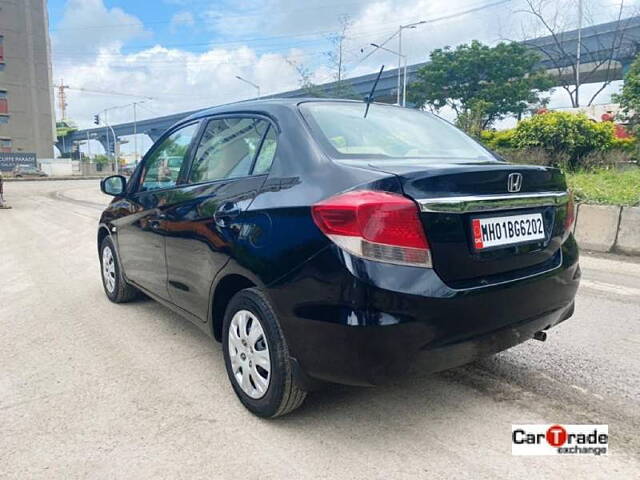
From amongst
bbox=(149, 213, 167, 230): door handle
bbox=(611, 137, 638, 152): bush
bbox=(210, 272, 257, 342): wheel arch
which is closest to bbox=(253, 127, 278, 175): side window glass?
bbox=(210, 272, 257, 342): wheel arch

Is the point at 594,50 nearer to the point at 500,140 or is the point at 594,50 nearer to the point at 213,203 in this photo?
the point at 500,140

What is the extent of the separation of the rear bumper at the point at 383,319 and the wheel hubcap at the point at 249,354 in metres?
0.25

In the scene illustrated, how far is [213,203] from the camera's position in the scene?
2.88 meters

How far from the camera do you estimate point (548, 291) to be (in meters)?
2.53

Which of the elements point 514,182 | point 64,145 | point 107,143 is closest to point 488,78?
point 514,182

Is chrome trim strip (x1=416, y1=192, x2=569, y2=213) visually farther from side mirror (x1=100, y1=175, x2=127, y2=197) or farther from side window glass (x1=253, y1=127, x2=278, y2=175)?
side mirror (x1=100, y1=175, x2=127, y2=197)

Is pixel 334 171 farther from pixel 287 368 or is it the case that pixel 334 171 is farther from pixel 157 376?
pixel 157 376

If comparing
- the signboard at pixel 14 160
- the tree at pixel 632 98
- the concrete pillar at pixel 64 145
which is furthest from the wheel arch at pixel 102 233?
the concrete pillar at pixel 64 145

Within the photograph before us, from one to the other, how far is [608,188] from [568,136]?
118 inches

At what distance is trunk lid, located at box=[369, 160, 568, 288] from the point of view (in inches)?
83.8

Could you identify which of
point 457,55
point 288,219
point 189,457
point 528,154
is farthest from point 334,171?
point 457,55

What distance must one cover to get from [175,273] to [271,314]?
121 cm

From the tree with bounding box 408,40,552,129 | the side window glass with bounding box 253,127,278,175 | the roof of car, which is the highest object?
the tree with bounding box 408,40,552,129

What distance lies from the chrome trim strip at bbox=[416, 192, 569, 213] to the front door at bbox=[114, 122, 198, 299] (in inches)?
77.9
